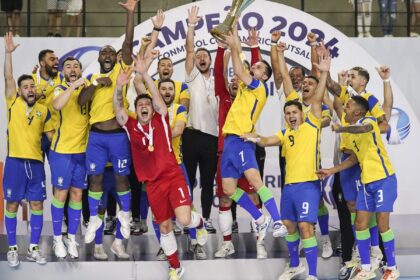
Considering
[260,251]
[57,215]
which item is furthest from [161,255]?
[57,215]

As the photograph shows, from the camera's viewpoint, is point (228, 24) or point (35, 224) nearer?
point (228, 24)

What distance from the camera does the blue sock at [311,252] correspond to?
9.26 meters

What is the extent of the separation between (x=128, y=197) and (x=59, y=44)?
2969 millimetres

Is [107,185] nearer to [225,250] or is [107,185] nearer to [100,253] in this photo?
[100,253]

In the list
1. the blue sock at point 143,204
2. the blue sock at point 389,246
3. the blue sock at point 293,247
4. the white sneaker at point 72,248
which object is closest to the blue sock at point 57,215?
the white sneaker at point 72,248

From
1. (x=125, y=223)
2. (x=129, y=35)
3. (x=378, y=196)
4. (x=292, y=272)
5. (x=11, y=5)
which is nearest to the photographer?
(x=378, y=196)

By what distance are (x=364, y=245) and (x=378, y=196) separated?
466 mm

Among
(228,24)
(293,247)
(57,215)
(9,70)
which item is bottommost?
(293,247)

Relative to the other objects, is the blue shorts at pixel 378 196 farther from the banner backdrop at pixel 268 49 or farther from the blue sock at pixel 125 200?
the banner backdrop at pixel 268 49

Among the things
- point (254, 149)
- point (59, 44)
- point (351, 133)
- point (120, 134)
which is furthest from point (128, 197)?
point (59, 44)

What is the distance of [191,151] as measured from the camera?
10281 mm

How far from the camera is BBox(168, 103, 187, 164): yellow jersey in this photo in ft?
32.3

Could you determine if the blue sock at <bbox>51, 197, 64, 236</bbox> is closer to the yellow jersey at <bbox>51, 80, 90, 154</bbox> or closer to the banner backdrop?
the yellow jersey at <bbox>51, 80, 90, 154</bbox>

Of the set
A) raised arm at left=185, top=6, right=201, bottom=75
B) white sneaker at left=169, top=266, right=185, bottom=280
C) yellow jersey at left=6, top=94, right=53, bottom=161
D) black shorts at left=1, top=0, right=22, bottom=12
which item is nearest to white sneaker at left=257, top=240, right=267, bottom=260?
white sneaker at left=169, top=266, right=185, bottom=280
